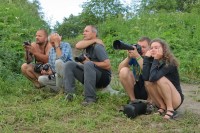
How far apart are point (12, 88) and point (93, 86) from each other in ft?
5.18

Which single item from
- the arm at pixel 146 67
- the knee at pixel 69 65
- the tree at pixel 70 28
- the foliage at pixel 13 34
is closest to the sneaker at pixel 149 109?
the arm at pixel 146 67

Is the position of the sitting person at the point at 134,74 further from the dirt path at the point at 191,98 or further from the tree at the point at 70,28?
the tree at the point at 70,28

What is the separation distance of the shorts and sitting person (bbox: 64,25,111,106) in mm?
500

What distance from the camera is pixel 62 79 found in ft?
18.8

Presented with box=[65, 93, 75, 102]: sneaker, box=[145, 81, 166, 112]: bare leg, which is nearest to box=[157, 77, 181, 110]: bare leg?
box=[145, 81, 166, 112]: bare leg

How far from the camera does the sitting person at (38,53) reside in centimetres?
608

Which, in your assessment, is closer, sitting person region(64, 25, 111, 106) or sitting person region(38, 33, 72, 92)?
sitting person region(64, 25, 111, 106)

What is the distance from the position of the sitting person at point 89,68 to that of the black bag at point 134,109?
0.71 m

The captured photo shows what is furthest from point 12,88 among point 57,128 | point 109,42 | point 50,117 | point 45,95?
point 109,42

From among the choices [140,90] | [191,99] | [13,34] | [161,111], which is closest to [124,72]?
[140,90]

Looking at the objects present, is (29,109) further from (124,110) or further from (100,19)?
(100,19)

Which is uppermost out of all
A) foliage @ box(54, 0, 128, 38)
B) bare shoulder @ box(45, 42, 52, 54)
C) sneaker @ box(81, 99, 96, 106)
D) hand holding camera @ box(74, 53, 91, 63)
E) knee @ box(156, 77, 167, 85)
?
foliage @ box(54, 0, 128, 38)

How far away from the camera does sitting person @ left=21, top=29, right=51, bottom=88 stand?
19.9ft

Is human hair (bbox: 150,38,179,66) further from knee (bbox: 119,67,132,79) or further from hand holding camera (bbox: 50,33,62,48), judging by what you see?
hand holding camera (bbox: 50,33,62,48)
